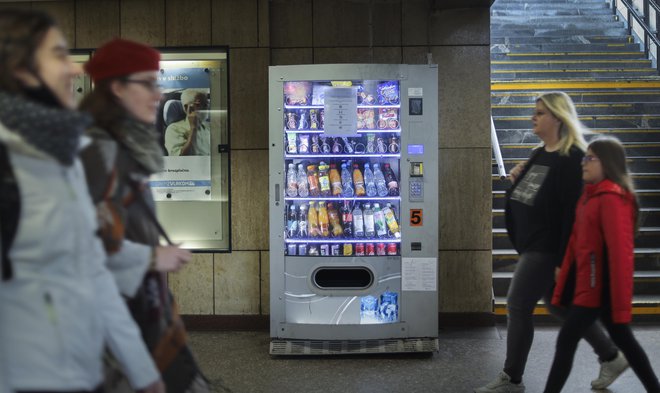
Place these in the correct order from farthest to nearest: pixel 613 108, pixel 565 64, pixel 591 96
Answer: pixel 565 64 < pixel 591 96 < pixel 613 108

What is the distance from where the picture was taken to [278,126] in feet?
17.9

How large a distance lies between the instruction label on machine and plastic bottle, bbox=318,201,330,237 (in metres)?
0.60

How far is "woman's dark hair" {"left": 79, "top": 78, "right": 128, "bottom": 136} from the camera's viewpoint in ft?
7.23

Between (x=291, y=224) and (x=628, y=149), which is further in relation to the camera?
(x=628, y=149)

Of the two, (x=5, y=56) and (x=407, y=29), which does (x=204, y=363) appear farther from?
(x=5, y=56)

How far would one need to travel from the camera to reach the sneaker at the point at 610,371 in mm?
4379

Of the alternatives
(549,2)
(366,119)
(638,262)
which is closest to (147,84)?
(366,119)

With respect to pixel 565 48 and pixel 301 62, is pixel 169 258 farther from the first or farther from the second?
pixel 565 48

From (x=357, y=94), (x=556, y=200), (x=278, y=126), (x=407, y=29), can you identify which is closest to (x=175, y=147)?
(x=278, y=126)

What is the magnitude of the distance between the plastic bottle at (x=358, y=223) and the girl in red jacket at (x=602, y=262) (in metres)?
1.90

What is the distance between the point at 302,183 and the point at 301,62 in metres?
1.32

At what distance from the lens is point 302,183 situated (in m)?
5.59

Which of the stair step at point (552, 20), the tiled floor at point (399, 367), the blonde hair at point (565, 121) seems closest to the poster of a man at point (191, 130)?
the tiled floor at point (399, 367)

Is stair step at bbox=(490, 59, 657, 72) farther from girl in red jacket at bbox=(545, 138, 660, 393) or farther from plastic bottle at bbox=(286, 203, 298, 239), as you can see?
girl in red jacket at bbox=(545, 138, 660, 393)
